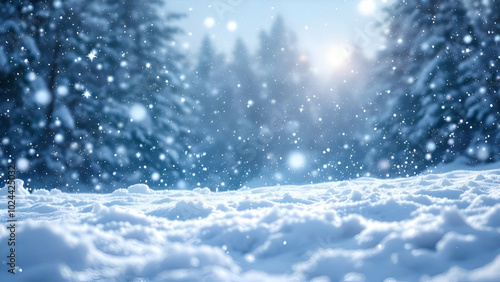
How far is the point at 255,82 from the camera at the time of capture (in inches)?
688

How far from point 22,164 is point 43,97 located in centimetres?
183

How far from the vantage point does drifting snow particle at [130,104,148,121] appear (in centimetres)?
1050

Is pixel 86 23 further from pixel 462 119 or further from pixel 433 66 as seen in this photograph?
pixel 462 119

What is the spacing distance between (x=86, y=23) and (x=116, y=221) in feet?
29.3

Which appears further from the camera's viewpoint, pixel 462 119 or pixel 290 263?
pixel 462 119

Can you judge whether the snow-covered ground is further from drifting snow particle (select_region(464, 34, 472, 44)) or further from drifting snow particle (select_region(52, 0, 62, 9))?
drifting snow particle (select_region(464, 34, 472, 44))

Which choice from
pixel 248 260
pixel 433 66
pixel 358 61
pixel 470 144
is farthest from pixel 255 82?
pixel 248 260

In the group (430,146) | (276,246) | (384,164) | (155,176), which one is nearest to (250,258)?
(276,246)

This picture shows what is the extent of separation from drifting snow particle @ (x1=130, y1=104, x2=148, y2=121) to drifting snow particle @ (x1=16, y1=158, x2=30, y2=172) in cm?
302

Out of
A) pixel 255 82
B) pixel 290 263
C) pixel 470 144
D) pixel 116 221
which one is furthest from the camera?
pixel 255 82

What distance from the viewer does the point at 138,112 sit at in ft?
35.0

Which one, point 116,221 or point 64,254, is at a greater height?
point 116,221

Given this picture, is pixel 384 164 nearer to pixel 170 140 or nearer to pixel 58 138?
pixel 170 140

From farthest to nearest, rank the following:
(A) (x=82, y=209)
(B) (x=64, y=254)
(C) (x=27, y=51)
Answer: (C) (x=27, y=51) → (A) (x=82, y=209) → (B) (x=64, y=254)
